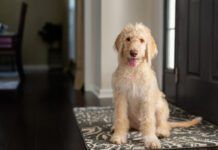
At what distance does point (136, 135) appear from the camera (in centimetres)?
230

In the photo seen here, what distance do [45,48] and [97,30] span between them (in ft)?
13.6

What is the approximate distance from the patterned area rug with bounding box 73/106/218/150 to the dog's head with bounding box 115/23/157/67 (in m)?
0.47

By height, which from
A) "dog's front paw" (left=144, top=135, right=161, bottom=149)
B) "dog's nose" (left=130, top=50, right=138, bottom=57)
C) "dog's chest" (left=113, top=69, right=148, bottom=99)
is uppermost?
"dog's nose" (left=130, top=50, right=138, bottom=57)

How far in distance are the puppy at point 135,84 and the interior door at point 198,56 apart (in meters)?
0.72

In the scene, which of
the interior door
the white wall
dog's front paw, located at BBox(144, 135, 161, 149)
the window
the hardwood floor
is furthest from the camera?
the white wall

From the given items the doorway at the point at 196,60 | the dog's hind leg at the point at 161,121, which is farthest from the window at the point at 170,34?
the dog's hind leg at the point at 161,121

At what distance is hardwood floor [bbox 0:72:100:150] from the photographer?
222cm

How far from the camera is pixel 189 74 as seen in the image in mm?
3160

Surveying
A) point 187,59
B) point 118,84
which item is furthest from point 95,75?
point 118,84

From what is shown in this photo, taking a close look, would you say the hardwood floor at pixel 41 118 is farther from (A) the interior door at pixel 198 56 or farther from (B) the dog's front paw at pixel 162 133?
(A) the interior door at pixel 198 56

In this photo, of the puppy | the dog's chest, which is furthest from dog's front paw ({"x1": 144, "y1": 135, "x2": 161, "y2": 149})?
the dog's chest

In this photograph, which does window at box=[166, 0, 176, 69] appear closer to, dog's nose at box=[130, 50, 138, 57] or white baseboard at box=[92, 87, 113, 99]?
white baseboard at box=[92, 87, 113, 99]

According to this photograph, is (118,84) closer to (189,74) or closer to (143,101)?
(143,101)

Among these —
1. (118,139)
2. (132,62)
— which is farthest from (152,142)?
(132,62)
